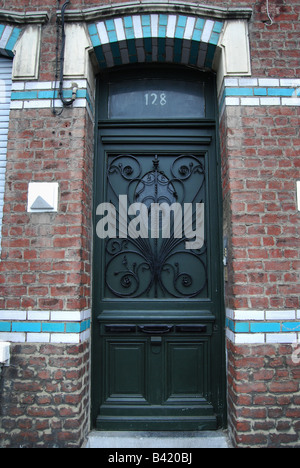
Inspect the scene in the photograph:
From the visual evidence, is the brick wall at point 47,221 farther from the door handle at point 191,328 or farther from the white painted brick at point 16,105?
the door handle at point 191,328

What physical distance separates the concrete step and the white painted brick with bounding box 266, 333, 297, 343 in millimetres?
1026

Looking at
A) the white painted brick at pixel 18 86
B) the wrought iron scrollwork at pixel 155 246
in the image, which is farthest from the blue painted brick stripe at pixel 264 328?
the white painted brick at pixel 18 86

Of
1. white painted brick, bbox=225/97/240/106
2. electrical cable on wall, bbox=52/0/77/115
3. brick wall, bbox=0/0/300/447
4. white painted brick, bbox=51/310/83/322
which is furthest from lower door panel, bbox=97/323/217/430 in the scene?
electrical cable on wall, bbox=52/0/77/115

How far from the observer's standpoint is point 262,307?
2979mm

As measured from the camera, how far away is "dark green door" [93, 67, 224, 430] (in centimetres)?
329

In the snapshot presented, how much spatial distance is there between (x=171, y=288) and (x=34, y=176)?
5.70ft

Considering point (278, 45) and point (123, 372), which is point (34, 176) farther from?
point (278, 45)

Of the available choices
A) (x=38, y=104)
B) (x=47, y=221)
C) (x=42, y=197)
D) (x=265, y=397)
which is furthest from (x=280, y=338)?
(x=38, y=104)

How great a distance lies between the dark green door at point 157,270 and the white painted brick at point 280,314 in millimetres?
529

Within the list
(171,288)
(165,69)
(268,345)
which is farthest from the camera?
(165,69)

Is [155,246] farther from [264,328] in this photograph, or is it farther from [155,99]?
[155,99]

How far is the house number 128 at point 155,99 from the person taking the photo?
3.67 m

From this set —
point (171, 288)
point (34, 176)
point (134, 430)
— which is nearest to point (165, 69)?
point (34, 176)

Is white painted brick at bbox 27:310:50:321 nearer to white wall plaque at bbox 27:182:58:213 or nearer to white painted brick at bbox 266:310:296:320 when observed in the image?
white wall plaque at bbox 27:182:58:213
